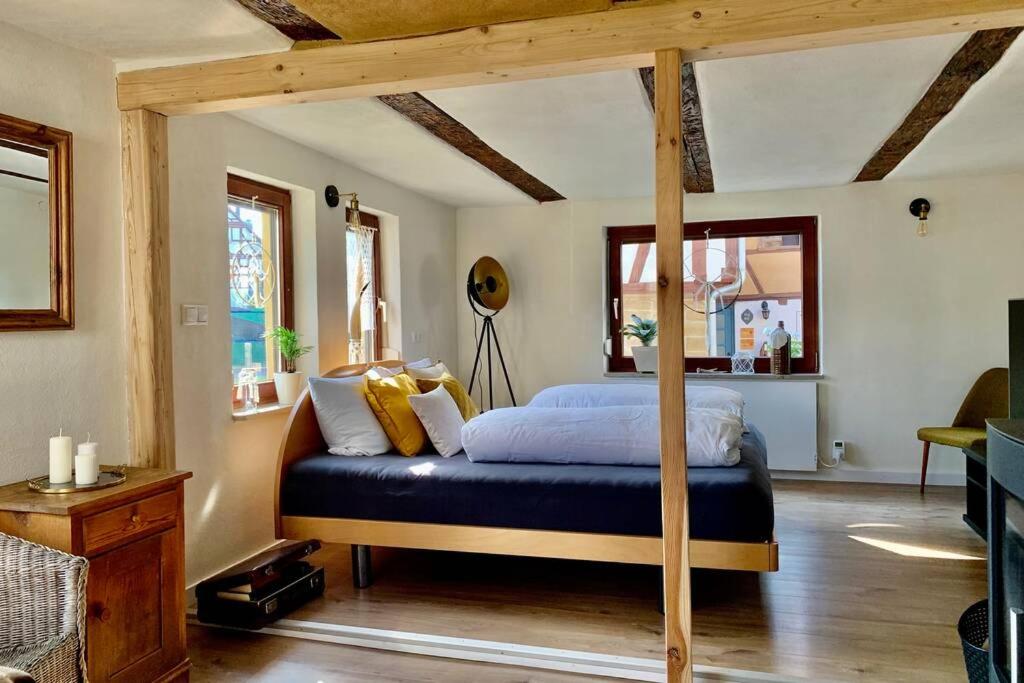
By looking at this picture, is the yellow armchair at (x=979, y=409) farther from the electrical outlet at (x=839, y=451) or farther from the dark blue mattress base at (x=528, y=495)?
the dark blue mattress base at (x=528, y=495)

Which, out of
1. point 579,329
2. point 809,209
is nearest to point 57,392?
point 579,329

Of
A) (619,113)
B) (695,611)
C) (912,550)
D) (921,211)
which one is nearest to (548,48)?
(619,113)

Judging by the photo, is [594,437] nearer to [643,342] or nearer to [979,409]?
[643,342]

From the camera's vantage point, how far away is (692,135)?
13.0 feet

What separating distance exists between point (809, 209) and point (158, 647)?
5.01 m

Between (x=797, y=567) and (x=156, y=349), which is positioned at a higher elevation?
(x=156, y=349)

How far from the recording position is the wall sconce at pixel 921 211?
5223 mm

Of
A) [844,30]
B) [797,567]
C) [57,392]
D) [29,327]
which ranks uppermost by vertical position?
[844,30]

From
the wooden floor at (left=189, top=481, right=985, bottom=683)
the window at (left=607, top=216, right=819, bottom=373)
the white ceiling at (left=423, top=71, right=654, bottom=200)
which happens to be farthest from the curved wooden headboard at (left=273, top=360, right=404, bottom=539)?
the window at (left=607, top=216, right=819, bottom=373)

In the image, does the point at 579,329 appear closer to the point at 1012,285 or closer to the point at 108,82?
the point at 1012,285

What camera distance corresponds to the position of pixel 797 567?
141 inches

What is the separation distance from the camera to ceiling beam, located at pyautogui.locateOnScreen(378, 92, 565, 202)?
3.33 m

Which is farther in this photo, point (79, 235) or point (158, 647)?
point (79, 235)

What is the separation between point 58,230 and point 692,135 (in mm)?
2961
